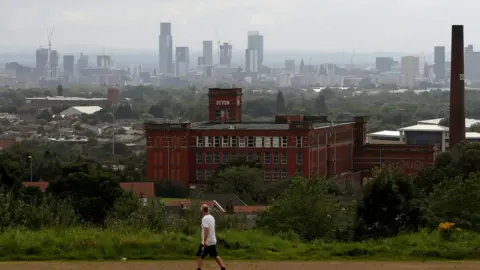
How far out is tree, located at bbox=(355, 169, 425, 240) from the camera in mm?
32500

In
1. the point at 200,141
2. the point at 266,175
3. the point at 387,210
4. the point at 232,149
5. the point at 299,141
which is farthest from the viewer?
the point at 200,141

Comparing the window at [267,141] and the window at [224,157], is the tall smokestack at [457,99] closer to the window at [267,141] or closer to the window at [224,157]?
the window at [267,141]

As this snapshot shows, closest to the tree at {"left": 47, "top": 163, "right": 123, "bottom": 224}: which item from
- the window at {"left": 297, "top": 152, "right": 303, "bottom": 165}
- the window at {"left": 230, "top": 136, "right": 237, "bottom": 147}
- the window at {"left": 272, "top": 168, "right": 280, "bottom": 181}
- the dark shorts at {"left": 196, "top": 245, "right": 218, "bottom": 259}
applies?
the dark shorts at {"left": 196, "top": 245, "right": 218, "bottom": 259}

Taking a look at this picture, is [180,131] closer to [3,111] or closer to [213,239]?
[213,239]

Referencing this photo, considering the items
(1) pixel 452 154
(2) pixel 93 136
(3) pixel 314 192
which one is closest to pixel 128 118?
(2) pixel 93 136

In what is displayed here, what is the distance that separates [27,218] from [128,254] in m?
4.34

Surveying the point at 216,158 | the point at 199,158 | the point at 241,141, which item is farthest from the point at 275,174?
the point at 199,158

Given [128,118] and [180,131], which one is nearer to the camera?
[180,131]

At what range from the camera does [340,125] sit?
3120 inches

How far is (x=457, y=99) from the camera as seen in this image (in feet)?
276

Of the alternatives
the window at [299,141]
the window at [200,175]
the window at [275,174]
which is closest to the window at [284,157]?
the window at [275,174]
